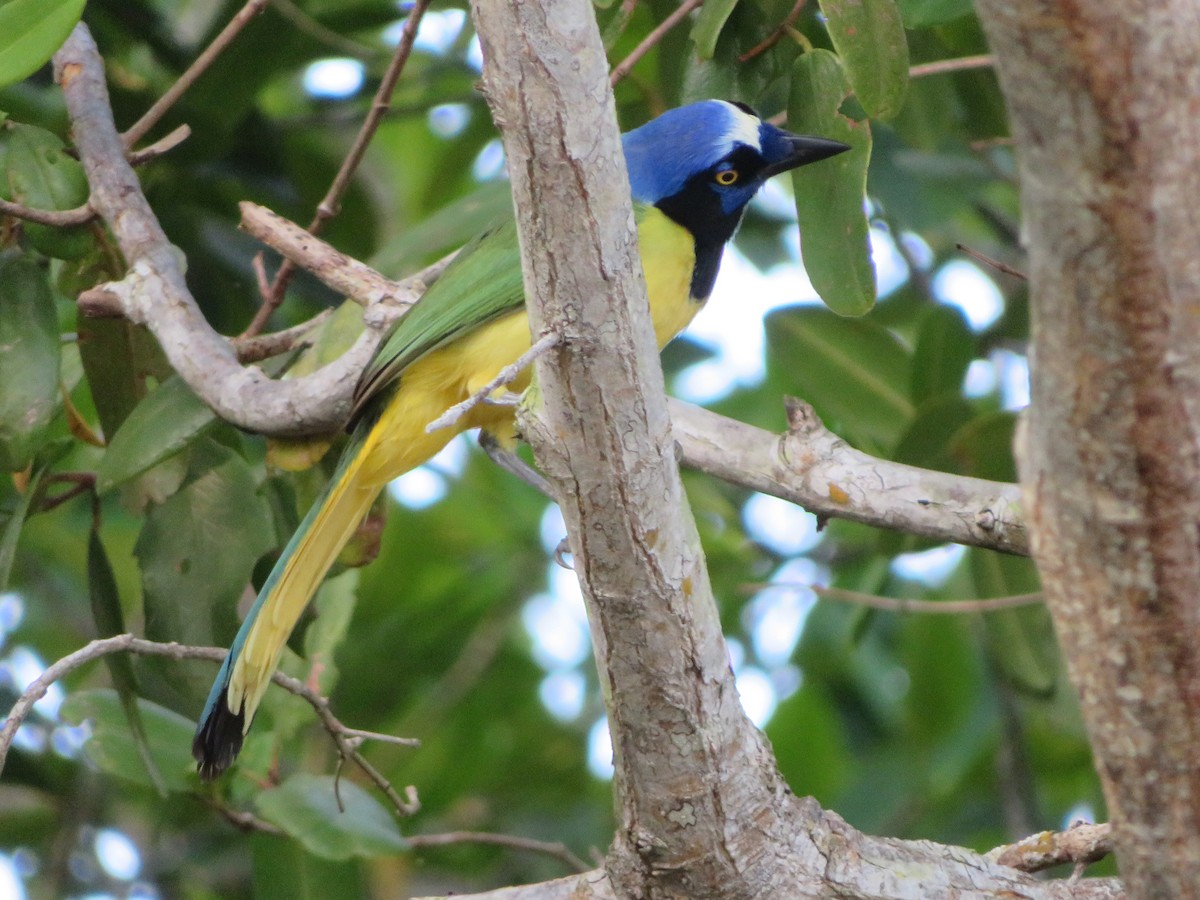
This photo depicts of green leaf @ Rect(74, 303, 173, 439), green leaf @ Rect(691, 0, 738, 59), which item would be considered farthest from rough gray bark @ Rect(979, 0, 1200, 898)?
green leaf @ Rect(74, 303, 173, 439)

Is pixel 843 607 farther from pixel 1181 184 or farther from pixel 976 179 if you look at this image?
pixel 1181 184

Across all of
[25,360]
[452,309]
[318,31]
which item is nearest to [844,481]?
[452,309]

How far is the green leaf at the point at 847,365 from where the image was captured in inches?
144

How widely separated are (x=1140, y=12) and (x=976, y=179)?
3.42 metres

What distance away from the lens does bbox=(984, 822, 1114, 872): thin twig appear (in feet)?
7.74

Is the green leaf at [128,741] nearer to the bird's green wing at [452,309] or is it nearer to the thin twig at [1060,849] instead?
the bird's green wing at [452,309]

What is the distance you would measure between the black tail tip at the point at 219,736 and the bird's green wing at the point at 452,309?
2.09ft

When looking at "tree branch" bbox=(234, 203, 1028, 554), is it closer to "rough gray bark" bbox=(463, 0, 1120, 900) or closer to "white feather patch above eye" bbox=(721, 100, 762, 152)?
"rough gray bark" bbox=(463, 0, 1120, 900)

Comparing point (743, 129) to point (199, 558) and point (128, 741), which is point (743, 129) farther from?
point (128, 741)

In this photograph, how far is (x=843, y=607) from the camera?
4.84 metres

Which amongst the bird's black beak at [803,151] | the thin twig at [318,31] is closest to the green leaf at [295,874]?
the bird's black beak at [803,151]

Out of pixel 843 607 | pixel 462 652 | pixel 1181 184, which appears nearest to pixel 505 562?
pixel 462 652

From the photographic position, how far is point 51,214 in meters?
2.84

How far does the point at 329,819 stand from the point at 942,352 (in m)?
1.81
